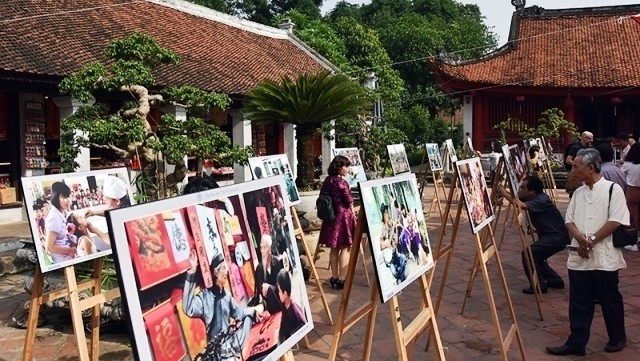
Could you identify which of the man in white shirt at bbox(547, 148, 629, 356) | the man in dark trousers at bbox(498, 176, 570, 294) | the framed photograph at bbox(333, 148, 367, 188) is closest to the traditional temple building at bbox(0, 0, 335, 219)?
the framed photograph at bbox(333, 148, 367, 188)

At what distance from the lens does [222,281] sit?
6.83 feet

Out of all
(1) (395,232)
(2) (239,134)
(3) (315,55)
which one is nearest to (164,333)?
(1) (395,232)

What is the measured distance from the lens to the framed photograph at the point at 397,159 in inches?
395

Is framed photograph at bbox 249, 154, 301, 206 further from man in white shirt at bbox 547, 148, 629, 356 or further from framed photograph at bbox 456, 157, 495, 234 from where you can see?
man in white shirt at bbox 547, 148, 629, 356

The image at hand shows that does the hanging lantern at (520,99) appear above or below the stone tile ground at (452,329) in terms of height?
above

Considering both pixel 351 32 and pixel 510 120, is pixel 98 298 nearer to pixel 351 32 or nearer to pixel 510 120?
pixel 510 120

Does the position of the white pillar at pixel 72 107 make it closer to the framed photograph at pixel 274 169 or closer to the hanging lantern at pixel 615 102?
the framed photograph at pixel 274 169

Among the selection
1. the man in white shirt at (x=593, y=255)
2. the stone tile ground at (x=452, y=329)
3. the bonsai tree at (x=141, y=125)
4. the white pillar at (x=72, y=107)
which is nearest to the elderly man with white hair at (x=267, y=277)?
the stone tile ground at (x=452, y=329)

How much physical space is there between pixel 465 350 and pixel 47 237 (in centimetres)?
299

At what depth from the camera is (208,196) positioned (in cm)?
217

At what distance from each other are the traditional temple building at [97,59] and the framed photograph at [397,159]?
4413mm

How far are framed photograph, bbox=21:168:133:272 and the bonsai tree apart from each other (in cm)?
144

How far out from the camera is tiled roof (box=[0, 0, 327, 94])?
10.0 m

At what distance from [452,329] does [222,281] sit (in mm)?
3309
